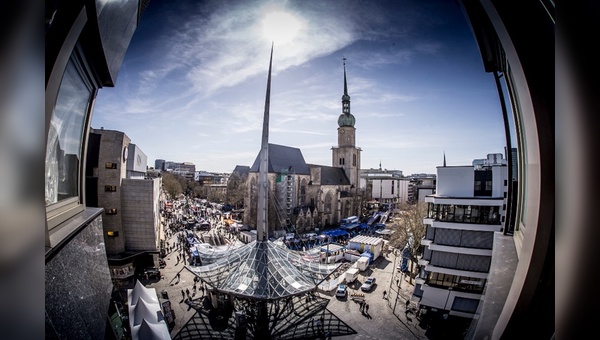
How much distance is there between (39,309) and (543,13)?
296 centimetres

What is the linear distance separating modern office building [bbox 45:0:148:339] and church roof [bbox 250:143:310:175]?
25771 millimetres

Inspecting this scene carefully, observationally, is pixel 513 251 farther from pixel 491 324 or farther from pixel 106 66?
pixel 106 66

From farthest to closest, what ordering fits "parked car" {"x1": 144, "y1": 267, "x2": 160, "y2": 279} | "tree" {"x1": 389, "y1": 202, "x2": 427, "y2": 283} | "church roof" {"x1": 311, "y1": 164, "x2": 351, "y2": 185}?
"church roof" {"x1": 311, "y1": 164, "x2": 351, "y2": 185} < "tree" {"x1": 389, "y1": 202, "x2": 427, "y2": 283} < "parked car" {"x1": 144, "y1": 267, "x2": 160, "y2": 279}

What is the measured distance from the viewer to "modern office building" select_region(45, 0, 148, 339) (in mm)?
1822

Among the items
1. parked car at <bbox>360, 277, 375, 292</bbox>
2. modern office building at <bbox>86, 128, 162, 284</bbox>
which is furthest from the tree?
modern office building at <bbox>86, 128, 162, 284</bbox>

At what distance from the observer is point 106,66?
3006 millimetres

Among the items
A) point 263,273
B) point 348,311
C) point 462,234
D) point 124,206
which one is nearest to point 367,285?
point 348,311

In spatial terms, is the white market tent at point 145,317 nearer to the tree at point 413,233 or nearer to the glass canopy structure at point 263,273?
the glass canopy structure at point 263,273

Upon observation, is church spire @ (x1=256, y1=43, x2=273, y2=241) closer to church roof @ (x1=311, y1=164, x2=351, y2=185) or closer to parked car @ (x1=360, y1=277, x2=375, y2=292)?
parked car @ (x1=360, y1=277, x2=375, y2=292)

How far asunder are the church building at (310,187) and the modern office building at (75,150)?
2394 cm

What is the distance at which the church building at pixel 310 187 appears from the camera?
28.4 m

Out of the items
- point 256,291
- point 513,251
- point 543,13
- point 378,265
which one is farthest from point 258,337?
point 378,265

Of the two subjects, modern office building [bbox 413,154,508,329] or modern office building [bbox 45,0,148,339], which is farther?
modern office building [bbox 413,154,508,329]

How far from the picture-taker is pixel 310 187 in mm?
34344
